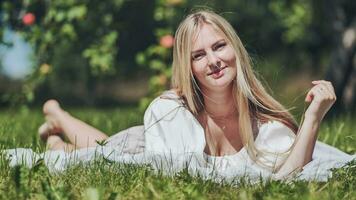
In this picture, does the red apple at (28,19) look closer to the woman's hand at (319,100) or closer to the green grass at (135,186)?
the green grass at (135,186)

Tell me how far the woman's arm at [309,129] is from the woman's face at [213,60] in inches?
18.6

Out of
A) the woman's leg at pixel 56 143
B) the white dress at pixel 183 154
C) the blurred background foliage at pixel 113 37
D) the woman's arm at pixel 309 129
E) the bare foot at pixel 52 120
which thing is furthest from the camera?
the blurred background foliage at pixel 113 37

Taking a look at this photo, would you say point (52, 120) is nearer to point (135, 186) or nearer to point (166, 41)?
point (166, 41)

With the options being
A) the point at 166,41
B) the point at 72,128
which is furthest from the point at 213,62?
the point at 166,41

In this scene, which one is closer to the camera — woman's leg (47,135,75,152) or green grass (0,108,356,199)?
green grass (0,108,356,199)

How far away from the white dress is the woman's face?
0.22m

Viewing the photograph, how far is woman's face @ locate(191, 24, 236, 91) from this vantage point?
149 inches

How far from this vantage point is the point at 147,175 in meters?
3.18

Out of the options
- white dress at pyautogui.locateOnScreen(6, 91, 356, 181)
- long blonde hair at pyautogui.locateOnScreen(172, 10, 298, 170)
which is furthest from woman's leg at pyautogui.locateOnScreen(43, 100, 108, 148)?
long blonde hair at pyautogui.locateOnScreen(172, 10, 298, 170)

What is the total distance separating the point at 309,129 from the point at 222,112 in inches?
23.9

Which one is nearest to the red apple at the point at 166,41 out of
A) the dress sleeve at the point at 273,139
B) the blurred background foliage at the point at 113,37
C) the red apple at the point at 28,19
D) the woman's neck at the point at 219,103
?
the blurred background foliage at the point at 113,37

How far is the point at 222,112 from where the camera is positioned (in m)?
4.00

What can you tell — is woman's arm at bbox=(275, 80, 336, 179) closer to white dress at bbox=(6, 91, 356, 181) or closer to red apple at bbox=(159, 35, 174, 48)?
white dress at bbox=(6, 91, 356, 181)

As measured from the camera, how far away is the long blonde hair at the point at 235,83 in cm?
384
